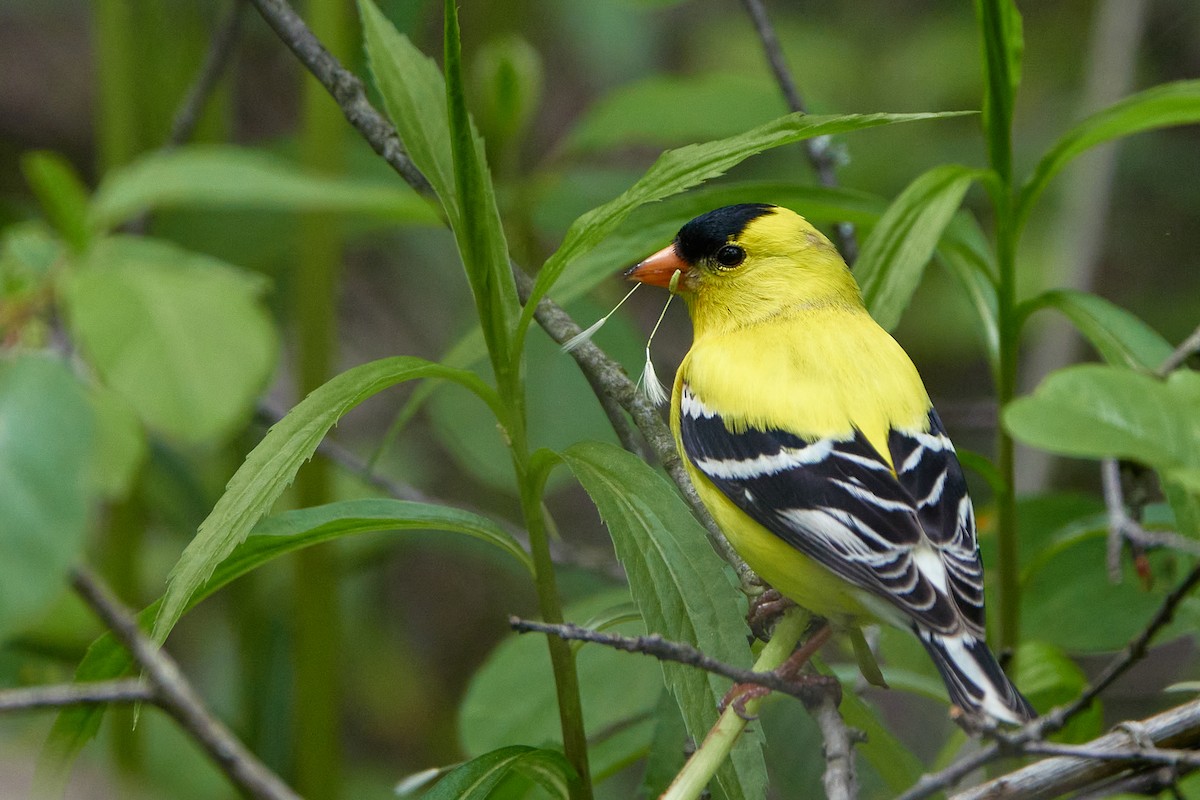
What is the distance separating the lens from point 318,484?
2258mm

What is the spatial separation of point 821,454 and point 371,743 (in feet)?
8.81

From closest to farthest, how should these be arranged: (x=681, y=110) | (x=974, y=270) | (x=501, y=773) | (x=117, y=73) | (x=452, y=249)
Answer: (x=501, y=773)
(x=974, y=270)
(x=681, y=110)
(x=117, y=73)
(x=452, y=249)

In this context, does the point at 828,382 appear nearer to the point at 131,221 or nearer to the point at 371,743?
the point at 131,221

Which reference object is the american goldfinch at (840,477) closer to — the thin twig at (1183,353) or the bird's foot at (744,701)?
the bird's foot at (744,701)

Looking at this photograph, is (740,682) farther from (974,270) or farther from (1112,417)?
(974,270)

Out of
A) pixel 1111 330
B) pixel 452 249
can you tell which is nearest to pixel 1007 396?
pixel 1111 330

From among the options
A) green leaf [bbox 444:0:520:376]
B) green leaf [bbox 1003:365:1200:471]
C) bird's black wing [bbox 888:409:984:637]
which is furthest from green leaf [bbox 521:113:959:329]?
bird's black wing [bbox 888:409:984:637]

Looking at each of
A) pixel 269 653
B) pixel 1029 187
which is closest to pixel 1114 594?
pixel 1029 187

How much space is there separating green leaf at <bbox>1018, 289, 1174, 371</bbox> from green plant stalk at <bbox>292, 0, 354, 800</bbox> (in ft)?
4.24

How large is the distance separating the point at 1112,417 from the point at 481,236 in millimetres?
640

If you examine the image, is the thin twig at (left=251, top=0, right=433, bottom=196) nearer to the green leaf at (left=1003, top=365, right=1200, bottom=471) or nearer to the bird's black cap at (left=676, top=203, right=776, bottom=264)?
the bird's black cap at (left=676, top=203, right=776, bottom=264)

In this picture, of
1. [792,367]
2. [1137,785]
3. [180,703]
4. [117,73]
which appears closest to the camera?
[180,703]

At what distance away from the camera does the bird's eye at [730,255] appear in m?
2.20

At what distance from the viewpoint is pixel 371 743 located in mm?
3879
